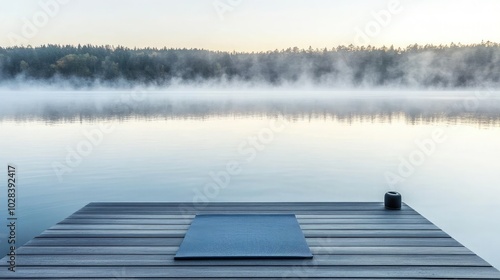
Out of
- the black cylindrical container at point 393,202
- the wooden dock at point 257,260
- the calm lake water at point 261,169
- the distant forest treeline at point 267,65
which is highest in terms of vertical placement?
the distant forest treeline at point 267,65

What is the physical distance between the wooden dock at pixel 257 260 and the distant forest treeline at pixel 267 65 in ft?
179

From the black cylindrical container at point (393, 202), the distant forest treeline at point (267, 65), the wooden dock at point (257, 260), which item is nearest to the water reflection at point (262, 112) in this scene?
the black cylindrical container at point (393, 202)

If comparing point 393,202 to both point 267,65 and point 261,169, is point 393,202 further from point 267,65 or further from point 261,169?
point 267,65

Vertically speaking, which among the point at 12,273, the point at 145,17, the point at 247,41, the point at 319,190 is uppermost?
the point at 145,17

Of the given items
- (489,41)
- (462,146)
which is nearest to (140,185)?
(462,146)

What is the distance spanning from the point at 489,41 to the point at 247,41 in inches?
1626

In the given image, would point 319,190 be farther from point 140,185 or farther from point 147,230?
point 147,230

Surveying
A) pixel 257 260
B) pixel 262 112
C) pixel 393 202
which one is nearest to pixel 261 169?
pixel 393 202

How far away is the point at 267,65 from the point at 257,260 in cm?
5978

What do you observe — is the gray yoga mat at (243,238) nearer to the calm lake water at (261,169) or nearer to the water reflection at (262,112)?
the calm lake water at (261,169)

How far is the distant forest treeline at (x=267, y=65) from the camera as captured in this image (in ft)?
178

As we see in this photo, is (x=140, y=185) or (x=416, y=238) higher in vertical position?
(x=416, y=238)

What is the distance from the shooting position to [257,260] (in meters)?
2.61

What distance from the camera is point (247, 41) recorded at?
31.1 meters
